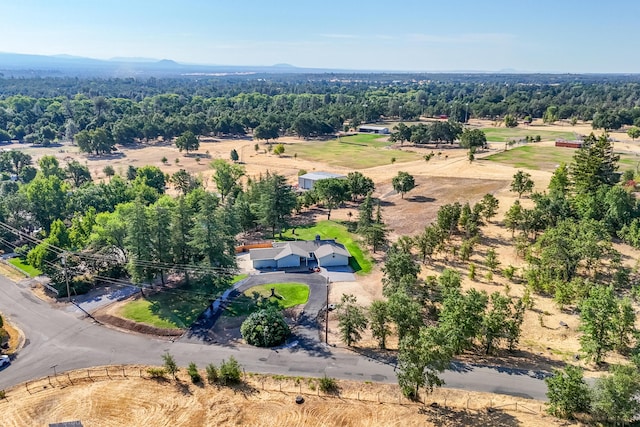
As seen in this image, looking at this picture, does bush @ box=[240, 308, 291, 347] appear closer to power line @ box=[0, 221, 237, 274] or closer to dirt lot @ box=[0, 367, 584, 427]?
dirt lot @ box=[0, 367, 584, 427]

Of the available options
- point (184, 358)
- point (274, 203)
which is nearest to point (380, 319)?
point (184, 358)

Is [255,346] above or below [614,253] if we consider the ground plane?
below

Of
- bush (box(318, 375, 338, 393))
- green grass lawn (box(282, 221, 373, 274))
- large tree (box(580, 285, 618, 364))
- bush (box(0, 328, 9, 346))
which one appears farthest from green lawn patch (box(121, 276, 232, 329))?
large tree (box(580, 285, 618, 364))

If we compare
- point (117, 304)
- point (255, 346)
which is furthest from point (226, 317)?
point (117, 304)

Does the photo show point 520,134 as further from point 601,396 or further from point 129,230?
point 129,230

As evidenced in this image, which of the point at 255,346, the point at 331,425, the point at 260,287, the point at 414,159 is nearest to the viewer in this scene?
the point at 331,425

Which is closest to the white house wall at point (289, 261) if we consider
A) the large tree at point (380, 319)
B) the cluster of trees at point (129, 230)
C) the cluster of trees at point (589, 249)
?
the cluster of trees at point (129, 230)

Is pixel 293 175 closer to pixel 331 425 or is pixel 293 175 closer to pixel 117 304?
pixel 117 304
